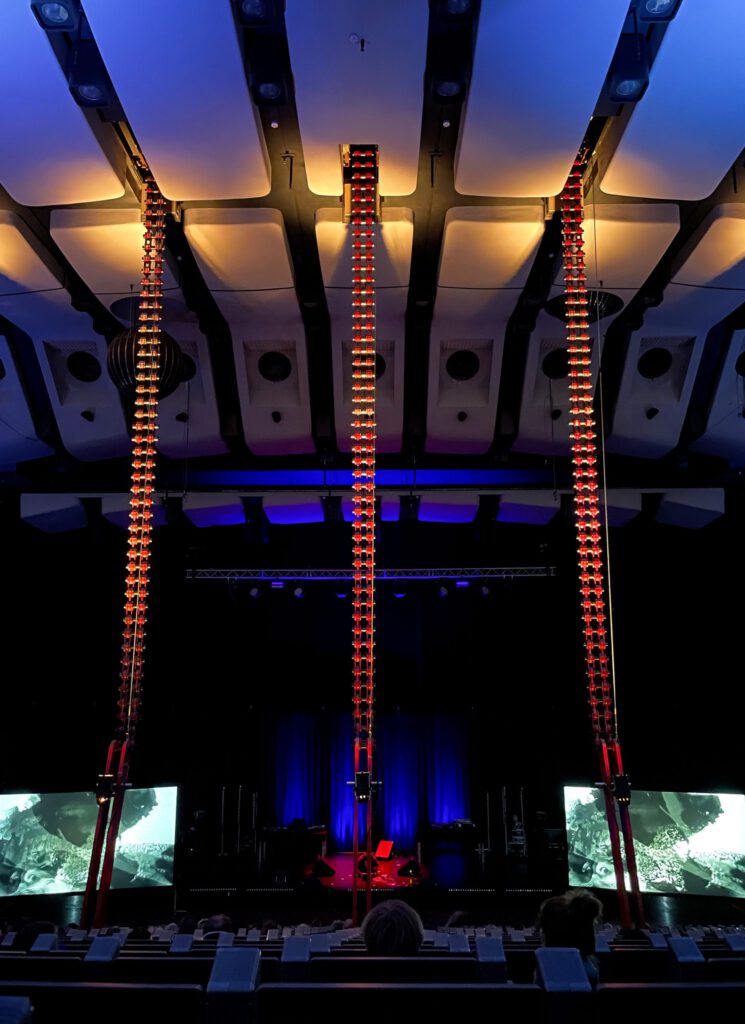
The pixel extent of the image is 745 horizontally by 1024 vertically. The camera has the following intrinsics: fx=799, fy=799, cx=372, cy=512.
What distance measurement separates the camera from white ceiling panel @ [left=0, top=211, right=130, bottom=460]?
6.01m

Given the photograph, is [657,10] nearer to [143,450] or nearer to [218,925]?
[143,450]

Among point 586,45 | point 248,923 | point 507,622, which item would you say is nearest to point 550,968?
point 586,45

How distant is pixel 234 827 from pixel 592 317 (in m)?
9.38

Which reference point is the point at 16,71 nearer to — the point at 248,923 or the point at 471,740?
the point at 248,923

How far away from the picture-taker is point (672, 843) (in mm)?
10000

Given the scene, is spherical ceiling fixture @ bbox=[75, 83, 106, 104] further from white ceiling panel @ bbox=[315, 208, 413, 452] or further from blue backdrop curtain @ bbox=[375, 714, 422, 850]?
blue backdrop curtain @ bbox=[375, 714, 422, 850]

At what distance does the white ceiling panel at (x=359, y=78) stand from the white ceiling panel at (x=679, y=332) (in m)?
2.34

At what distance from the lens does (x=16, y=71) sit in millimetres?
4238

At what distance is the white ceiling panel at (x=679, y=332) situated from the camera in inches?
231

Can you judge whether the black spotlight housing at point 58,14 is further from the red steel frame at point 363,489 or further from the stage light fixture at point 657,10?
the stage light fixture at point 657,10

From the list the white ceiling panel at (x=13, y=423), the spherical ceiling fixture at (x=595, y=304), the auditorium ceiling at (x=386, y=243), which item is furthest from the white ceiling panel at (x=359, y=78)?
the white ceiling panel at (x=13, y=423)

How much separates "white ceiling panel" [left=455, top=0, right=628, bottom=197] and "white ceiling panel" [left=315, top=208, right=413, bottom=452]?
92 cm

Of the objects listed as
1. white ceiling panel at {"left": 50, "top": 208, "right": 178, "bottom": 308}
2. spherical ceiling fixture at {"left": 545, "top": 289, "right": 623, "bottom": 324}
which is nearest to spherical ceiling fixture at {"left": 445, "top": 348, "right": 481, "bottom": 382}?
spherical ceiling fixture at {"left": 545, "top": 289, "right": 623, "bottom": 324}

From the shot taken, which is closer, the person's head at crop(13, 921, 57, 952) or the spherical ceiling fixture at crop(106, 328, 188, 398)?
the person's head at crop(13, 921, 57, 952)
